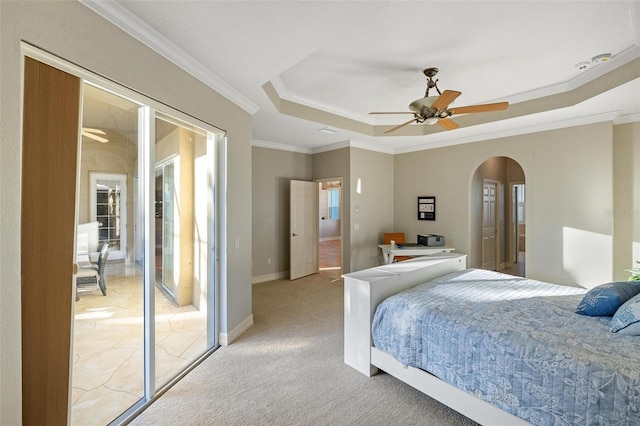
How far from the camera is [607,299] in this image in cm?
202

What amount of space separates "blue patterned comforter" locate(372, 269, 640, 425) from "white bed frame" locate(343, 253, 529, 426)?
0.07 m

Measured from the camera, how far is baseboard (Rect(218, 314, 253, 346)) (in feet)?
10.2

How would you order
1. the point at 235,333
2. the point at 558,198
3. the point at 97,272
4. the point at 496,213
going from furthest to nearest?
the point at 496,213 < the point at 558,198 < the point at 235,333 < the point at 97,272

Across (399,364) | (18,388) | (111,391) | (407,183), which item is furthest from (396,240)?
(18,388)

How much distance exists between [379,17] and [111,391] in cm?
341

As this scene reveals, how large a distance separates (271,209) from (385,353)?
3.94m

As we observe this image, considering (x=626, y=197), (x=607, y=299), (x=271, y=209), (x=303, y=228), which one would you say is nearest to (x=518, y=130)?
(x=626, y=197)

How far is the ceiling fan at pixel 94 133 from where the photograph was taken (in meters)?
1.77

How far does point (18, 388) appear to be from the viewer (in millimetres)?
1362

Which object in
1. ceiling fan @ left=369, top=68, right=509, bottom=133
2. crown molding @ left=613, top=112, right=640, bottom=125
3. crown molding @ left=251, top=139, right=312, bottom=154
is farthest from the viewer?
crown molding @ left=251, top=139, right=312, bottom=154

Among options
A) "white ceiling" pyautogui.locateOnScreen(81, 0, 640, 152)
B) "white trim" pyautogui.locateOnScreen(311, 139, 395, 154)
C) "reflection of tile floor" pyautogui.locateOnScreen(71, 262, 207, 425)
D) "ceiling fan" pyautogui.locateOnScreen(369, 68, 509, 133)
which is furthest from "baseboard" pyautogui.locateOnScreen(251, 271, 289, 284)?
"ceiling fan" pyautogui.locateOnScreen(369, 68, 509, 133)

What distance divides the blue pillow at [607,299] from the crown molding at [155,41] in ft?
11.6

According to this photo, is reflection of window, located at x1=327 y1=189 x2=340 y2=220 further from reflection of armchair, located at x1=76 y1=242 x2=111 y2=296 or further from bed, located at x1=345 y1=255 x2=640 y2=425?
reflection of armchair, located at x1=76 y1=242 x2=111 y2=296

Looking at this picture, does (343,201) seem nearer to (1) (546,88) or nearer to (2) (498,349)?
(1) (546,88)
